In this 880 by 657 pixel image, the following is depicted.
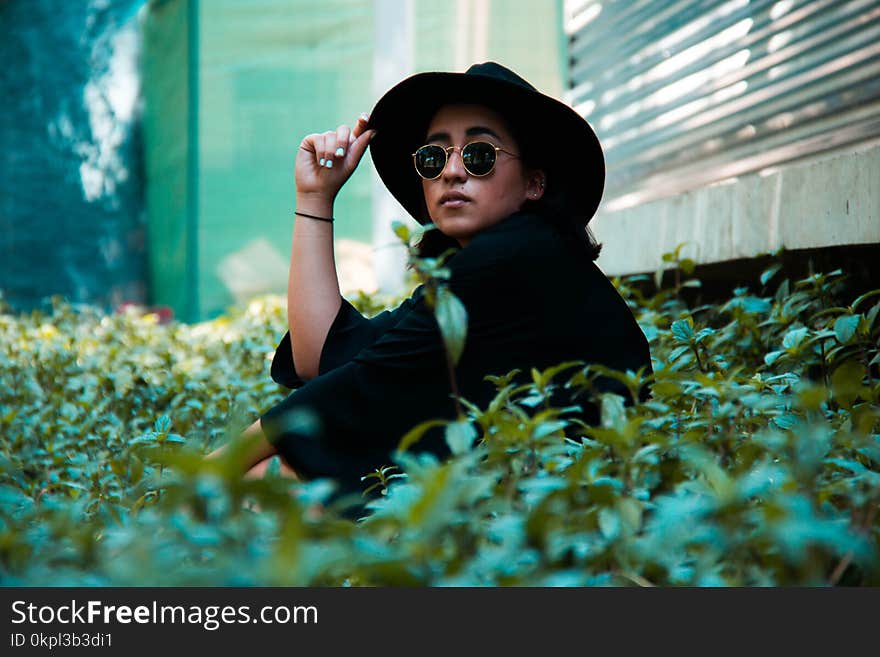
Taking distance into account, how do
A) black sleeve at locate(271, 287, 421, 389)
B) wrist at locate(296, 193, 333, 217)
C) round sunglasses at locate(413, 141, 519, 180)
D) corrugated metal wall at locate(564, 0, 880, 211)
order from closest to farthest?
round sunglasses at locate(413, 141, 519, 180) → black sleeve at locate(271, 287, 421, 389) → wrist at locate(296, 193, 333, 217) → corrugated metal wall at locate(564, 0, 880, 211)

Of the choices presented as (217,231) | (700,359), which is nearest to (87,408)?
(700,359)

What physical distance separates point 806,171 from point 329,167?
61.8 inches

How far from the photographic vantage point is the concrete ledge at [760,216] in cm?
322

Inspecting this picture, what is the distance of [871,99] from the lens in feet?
12.0

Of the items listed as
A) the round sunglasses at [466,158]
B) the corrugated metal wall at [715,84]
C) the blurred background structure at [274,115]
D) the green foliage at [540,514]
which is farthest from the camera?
the blurred background structure at [274,115]

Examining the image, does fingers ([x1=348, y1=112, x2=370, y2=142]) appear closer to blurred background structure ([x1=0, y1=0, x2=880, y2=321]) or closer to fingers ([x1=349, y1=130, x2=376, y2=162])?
fingers ([x1=349, y1=130, x2=376, y2=162])

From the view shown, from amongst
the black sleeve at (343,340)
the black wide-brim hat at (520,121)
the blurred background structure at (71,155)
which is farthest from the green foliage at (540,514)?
the blurred background structure at (71,155)

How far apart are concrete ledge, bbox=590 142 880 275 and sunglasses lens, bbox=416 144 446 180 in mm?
1285

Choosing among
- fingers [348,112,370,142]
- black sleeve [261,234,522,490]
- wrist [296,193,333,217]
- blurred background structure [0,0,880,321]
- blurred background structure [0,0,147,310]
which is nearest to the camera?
black sleeve [261,234,522,490]

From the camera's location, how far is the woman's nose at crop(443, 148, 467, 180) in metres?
2.79

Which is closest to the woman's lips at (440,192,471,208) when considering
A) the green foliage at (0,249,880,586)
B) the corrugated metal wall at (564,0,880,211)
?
the green foliage at (0,249,880,586)

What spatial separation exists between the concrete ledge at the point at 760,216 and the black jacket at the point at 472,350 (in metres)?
0.93

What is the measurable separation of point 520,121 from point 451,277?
0.59 meters

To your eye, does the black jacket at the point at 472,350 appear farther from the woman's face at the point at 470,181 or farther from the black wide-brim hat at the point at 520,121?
the black wide-brim hat at the point at 520,121
